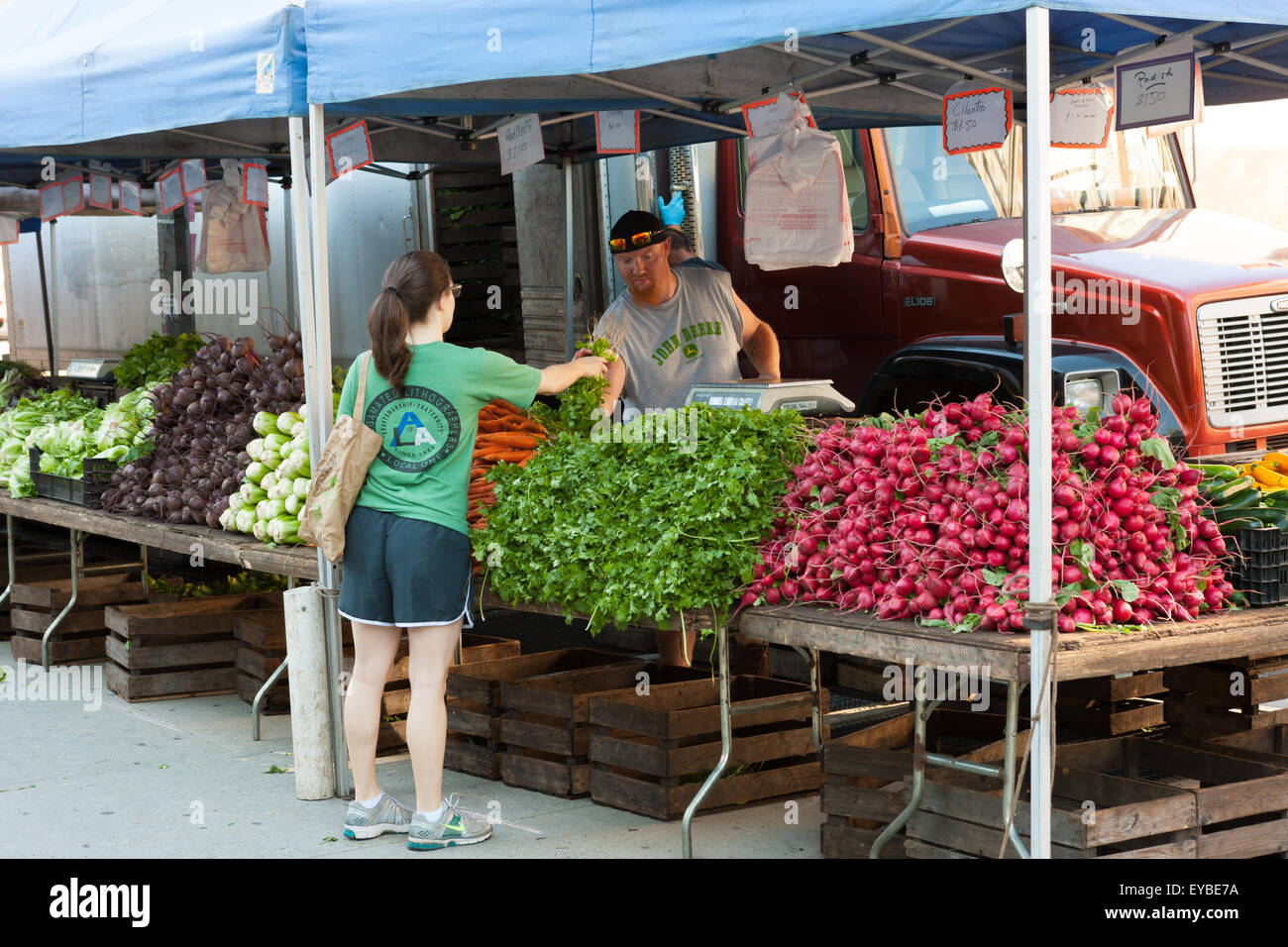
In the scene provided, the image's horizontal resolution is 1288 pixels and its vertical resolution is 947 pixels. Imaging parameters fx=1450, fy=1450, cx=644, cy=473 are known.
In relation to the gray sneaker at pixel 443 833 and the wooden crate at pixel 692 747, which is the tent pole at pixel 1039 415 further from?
the gray sneaker at pixel 443 833

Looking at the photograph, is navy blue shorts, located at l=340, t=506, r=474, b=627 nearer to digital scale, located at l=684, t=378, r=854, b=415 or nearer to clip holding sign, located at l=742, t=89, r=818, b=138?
digital scale, located at l=684, t=378, r=854, b=415

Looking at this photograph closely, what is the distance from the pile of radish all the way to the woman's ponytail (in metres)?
1.43

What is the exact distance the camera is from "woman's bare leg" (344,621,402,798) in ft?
16.8

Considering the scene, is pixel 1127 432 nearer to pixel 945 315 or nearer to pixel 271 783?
pixel 945 315

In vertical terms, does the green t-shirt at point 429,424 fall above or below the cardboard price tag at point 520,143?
below

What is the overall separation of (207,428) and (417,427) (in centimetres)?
293

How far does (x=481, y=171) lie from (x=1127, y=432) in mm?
6624

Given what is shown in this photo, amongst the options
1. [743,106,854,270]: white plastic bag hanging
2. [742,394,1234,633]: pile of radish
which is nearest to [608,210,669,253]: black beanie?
[743,106,854,270]: white plastic bag hanging

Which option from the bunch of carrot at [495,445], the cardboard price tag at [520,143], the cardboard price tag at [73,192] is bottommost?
the bunch of carrot at [495,445]

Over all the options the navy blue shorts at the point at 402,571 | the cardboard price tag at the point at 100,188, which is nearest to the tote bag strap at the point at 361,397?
the navy blue shorts at the point at 402,571

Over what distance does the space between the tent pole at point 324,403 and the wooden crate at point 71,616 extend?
3201mm

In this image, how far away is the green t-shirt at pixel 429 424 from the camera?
5004 millimetres

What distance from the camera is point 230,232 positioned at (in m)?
8.84

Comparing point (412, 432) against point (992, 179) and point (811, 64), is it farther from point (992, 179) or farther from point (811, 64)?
point (992, 179)
